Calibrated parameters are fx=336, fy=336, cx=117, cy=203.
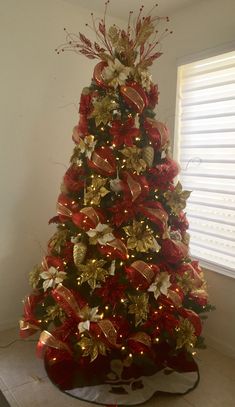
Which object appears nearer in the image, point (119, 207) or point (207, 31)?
point (119, 207)

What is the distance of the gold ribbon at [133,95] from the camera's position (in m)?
1.74

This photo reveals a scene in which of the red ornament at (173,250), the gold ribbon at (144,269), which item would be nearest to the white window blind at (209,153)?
the red ornament at (173,250)

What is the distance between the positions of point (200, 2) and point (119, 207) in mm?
1562

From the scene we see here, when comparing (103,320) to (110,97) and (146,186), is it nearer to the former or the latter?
(146,186)

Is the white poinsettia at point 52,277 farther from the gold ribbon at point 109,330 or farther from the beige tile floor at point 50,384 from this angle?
the beige tile floor at point 50,384

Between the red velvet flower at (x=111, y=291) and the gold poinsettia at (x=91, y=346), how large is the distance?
0.19 m

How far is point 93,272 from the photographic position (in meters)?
1.68

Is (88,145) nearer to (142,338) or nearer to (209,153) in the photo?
(209,153)

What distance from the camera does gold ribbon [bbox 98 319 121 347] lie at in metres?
1.66

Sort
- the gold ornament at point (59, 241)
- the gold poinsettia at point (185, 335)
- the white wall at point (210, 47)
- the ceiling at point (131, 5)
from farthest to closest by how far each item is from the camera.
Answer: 1. the ceiling at point (131, 5)
2. the white wall at point (210, 47)
3. the gold ornament at point (59, 241)
4. the gold poinsettia at point (185, 335)

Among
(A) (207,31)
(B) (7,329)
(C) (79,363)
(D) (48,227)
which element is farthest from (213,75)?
(B) (7,329)

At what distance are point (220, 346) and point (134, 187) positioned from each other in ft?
4.25

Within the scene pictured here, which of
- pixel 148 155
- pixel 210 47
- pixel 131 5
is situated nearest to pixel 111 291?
pixel 148 155

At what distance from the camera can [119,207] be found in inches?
67.3
